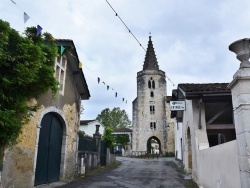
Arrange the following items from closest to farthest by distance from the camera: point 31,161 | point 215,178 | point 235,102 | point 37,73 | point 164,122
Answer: point 235,102, point 215,178, point 37,73, point 31,161, point 164,122

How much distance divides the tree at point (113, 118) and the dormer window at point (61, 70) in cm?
4728

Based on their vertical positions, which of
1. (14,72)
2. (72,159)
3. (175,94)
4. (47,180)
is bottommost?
(47,180)

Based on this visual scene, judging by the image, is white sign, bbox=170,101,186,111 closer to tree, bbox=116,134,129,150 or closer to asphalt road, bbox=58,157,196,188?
asphalt road, bbox=58,157,196,188

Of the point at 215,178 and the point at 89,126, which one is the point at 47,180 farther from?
the point at 89,126

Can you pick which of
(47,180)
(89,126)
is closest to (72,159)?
(47,180)

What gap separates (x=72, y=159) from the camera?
11.0m

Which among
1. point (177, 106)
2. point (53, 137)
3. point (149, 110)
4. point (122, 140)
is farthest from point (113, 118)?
point (53, 137)

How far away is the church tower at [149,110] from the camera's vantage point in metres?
42.9

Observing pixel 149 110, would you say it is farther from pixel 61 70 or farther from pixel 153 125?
pixel 61 70

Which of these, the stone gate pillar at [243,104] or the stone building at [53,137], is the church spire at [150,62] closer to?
the stone building at [53,137]

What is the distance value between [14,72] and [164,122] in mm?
38689

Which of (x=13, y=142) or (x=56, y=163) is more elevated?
(x=13, y=142)

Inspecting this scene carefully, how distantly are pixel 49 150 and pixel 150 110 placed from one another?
3611 centimetres

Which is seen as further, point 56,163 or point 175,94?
point 175,94
